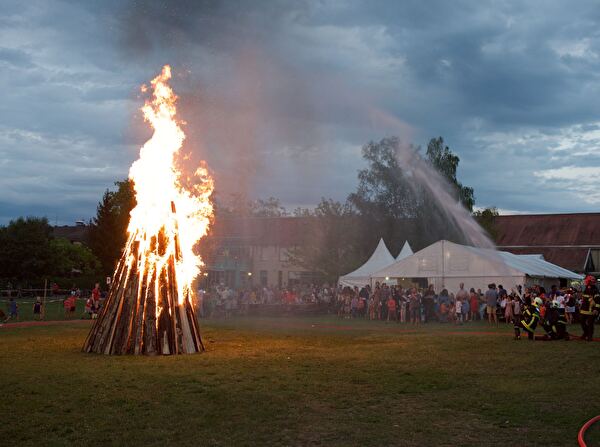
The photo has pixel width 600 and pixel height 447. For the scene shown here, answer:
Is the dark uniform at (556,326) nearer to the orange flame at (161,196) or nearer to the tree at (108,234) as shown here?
the orange flame at (161,196)

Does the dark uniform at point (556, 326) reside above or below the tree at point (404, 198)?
below

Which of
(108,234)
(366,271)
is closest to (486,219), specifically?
(366,271)

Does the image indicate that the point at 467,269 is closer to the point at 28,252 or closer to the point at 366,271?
the point at 366,271

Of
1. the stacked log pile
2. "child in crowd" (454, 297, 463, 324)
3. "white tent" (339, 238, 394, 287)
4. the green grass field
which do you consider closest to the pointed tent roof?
"white tent" (339, 238, 394, 287)

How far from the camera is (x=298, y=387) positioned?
10391 mm

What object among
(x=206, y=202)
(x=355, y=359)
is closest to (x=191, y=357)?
(x=355, y=359)

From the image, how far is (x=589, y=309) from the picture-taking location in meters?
17.7

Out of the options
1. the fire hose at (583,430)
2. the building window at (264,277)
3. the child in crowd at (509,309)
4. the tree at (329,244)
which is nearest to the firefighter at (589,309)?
the child in crowd at (509,309)

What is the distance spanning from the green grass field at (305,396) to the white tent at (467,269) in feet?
41.4

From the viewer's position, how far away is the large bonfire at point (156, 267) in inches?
570

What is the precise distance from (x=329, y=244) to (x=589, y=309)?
98.0 feet

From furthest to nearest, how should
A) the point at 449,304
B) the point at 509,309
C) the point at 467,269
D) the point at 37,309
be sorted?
the point at 467,269, the point at 449,304, the point at 37,309, the point at 509,309

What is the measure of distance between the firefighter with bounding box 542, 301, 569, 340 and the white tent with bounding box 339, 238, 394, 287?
16727mm

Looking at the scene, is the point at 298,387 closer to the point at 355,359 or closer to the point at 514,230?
the point at 355,359
